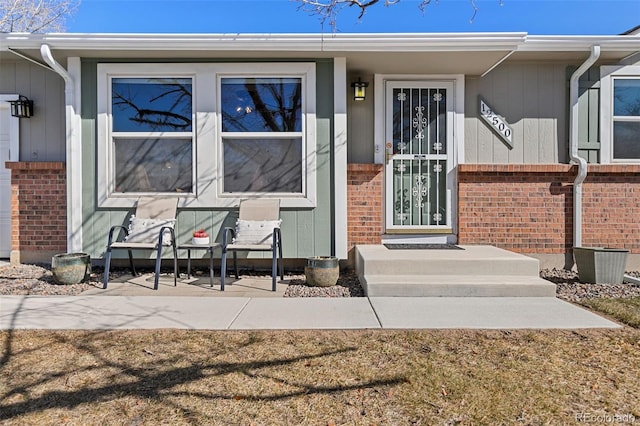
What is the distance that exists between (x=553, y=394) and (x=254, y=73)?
463 cm

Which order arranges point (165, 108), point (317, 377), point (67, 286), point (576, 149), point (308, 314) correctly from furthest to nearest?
point (576, 149)
point (165, 108)
point (67, 286)
point (308, 314)
point (317, 377)

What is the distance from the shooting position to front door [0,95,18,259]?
577 centimetres

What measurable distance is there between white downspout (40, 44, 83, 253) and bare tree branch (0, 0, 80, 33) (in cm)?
621

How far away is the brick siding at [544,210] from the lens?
560cm

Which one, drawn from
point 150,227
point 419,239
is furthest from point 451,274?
point 150,227

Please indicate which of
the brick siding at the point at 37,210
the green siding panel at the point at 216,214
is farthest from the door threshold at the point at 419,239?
the brick siding at the point at 37,210

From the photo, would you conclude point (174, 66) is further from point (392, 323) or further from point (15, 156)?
point (392, 323)

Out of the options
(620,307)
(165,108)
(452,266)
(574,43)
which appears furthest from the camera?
(165,108)

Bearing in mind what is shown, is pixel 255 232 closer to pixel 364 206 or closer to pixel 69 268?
pixel 364 206

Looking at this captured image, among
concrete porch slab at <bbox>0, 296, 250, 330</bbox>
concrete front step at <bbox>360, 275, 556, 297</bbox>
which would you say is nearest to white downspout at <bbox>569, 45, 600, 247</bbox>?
concrete front step at <bbox>360, 275, 556, 297</bbox>

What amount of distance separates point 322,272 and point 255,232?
0.98m

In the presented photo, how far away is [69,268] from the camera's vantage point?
4676mm

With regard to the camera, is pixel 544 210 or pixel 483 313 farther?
pixel 544 210

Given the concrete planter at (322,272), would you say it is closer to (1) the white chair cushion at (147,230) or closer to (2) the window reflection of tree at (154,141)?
(1) the white chair cushion at (147,230)
